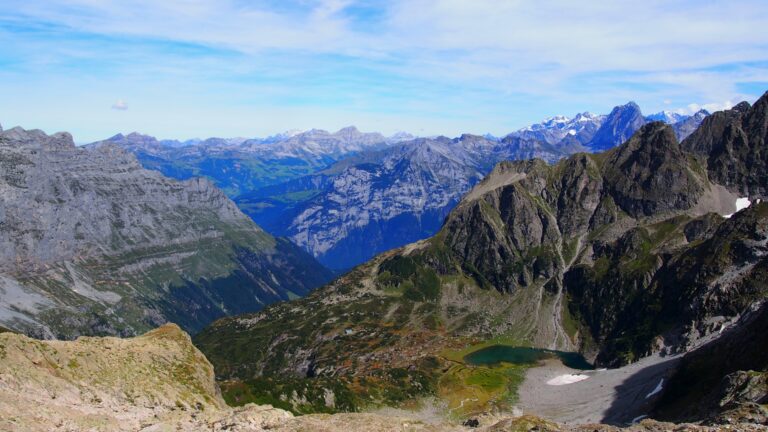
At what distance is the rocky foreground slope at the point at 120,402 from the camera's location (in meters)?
70.7

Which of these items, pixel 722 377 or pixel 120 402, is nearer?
pixel 120 402

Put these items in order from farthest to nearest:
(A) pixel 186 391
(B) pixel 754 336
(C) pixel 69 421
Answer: (B) pixel 754 336, (A) pixel 186 391, (C) pixel 69 421

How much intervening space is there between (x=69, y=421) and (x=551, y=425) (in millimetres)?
59818

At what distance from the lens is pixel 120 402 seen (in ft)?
267

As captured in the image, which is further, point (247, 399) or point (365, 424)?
point (247, 399)

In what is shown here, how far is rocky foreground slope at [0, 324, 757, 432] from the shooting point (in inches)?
2783

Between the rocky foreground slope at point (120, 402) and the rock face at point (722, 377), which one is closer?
the rocky foreground slope at point (120, 402)

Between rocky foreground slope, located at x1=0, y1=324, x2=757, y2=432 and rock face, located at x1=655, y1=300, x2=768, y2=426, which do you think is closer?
rocky foreground slope, located at x1=0, y1=324, x2=757, y2=432

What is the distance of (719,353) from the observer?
169 metres

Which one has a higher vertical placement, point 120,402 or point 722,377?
point 120,402

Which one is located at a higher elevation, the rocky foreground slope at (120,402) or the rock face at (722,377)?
the rocky foreground slope at (120,402)

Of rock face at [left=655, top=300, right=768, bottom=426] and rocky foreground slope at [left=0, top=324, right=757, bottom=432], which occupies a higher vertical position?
rocky foreground slope at [left=0, top=324, right=757, bottom=432]

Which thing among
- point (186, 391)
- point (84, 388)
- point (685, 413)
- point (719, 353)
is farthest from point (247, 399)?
point (719, 353)

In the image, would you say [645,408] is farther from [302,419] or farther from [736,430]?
[302,419]
